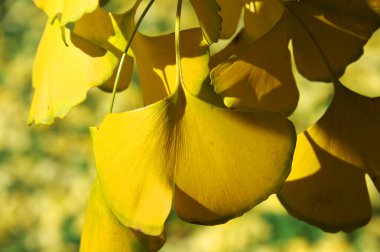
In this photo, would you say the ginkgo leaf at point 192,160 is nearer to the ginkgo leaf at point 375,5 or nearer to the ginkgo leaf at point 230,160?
the ginkgo leaf at point 230,160

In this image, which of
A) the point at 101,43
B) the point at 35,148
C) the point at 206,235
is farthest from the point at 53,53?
the point at 35,148

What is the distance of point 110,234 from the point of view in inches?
23.6

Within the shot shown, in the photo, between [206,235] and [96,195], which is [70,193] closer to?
[206,235]

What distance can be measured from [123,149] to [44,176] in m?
1.25

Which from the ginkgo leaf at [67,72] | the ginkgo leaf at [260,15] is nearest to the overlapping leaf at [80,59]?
the ginkgo leaf at [67,72]

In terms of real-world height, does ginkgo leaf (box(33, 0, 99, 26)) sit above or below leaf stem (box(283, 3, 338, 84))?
above

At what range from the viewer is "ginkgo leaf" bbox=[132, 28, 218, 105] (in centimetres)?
60

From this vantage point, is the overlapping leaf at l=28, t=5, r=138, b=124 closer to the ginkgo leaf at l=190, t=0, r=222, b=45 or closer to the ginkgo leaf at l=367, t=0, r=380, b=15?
the ginkgo leaf at l=190, t=0, r=222, b=45

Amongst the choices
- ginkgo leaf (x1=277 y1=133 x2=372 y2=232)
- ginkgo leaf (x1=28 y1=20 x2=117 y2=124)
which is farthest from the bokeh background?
ginkgo leaf (x1=28 y1=20 x2=117 y2=124)

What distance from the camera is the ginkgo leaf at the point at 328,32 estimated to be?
0.63 metres

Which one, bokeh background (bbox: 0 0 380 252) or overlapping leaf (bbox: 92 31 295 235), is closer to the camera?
overlapping leaf (bbox: 92 31 295 235)

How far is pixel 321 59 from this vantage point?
67cm

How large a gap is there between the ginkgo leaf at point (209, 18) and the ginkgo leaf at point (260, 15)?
0.36ft

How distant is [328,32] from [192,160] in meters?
0.17
